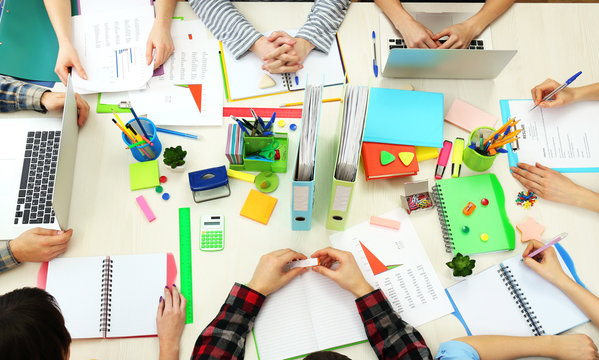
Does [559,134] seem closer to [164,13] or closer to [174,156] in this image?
[174,156]

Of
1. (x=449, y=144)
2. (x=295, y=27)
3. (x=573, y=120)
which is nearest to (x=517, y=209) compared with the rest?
(x=449, y=144)

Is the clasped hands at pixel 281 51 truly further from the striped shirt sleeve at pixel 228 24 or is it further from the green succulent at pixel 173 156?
the green succulent at pixel 173 156

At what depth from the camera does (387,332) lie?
3.00 ft

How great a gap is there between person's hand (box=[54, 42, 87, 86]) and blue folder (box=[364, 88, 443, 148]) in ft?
2.74

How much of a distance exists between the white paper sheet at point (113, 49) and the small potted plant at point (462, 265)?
0.96 metres

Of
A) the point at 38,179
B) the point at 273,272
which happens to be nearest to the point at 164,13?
the point at 38,179

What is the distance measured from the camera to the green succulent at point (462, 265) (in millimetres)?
929

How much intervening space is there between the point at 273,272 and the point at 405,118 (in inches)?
22.1

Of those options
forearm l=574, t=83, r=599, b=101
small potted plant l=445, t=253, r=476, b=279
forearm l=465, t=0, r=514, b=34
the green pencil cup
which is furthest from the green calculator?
forearm l=574, t=83, r=599, b=101

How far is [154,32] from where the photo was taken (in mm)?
1196

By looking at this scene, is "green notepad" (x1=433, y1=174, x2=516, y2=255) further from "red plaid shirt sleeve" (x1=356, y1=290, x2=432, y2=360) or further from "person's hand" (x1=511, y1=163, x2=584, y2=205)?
"red plaid shirt sleeve" (x1=356, y1=290, x2=432, y2=360)

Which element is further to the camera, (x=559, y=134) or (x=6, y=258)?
(x=559, y=134)

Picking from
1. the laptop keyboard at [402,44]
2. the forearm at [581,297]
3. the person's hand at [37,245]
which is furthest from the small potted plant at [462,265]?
the person's hand at [37,245]

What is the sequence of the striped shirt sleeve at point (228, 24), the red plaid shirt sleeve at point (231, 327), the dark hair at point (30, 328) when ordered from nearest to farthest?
1. the dark hair at point (30, 328)
2. the red plaid shirt sleeve at point (231, 327)
3. the striped shirt sleeve at point (228, 24)
